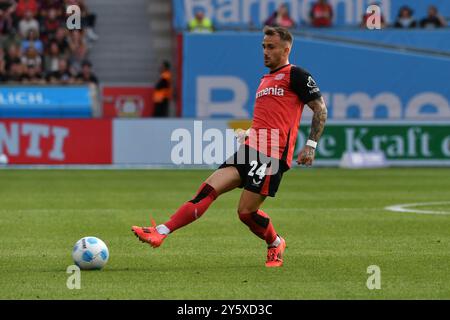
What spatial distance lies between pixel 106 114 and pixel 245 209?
22802 mm

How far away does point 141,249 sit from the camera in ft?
41.0

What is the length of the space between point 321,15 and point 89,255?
22.2m

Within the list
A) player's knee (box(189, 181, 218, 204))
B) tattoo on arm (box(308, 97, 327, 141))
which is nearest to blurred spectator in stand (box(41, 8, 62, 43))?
player's knee (box(189, 181, 218, 204))

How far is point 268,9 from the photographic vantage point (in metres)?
32.8

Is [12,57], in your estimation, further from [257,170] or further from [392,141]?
[257,170]

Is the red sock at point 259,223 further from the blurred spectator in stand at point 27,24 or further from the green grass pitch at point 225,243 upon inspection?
the blurred spectator in stand at point 27,24

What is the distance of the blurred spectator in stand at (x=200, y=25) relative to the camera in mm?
31094

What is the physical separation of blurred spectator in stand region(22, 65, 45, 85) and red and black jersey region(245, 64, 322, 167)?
68.1ft

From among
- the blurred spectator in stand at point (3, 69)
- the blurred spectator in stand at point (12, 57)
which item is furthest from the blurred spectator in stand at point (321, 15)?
the blurred spectator in stand at point (3, 69)

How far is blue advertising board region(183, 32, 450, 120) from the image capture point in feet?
Result: 101

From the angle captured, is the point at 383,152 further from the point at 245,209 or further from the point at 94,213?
the point at 245,209

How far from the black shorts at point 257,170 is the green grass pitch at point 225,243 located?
775 millimetres
